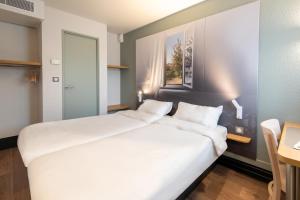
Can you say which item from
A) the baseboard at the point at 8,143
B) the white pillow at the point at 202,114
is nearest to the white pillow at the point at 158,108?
the white pillow at the point at 202,114

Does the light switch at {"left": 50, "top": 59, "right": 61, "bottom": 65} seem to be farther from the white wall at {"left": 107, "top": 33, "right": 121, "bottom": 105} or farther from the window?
the window

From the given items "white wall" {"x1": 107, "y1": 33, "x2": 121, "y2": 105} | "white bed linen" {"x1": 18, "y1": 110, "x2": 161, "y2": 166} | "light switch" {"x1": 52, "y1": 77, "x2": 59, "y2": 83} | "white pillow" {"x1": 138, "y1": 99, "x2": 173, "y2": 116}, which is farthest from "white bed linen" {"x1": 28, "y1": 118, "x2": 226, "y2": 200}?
"white wall" {"x1": 107, "y1": 33, "x2": 121, "y2": 105}

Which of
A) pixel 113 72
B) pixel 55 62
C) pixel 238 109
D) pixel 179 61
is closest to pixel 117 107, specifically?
pixel 113 72

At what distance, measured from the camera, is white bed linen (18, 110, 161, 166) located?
4.87ft

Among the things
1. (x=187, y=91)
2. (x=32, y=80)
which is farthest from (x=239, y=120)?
(x=32, y=80)

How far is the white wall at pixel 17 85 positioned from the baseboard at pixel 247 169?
349 cm

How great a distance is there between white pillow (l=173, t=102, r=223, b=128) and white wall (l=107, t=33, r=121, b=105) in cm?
220

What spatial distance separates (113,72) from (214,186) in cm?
340

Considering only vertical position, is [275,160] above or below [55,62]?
below

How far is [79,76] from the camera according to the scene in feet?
11.1

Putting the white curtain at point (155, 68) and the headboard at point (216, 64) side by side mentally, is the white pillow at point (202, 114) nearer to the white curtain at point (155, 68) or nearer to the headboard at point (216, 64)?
the headboard at point (216, 64)

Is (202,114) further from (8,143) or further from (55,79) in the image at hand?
(8,143)

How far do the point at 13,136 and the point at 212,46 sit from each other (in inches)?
153

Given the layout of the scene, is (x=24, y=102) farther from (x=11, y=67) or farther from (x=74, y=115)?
(x=74, y=115)
